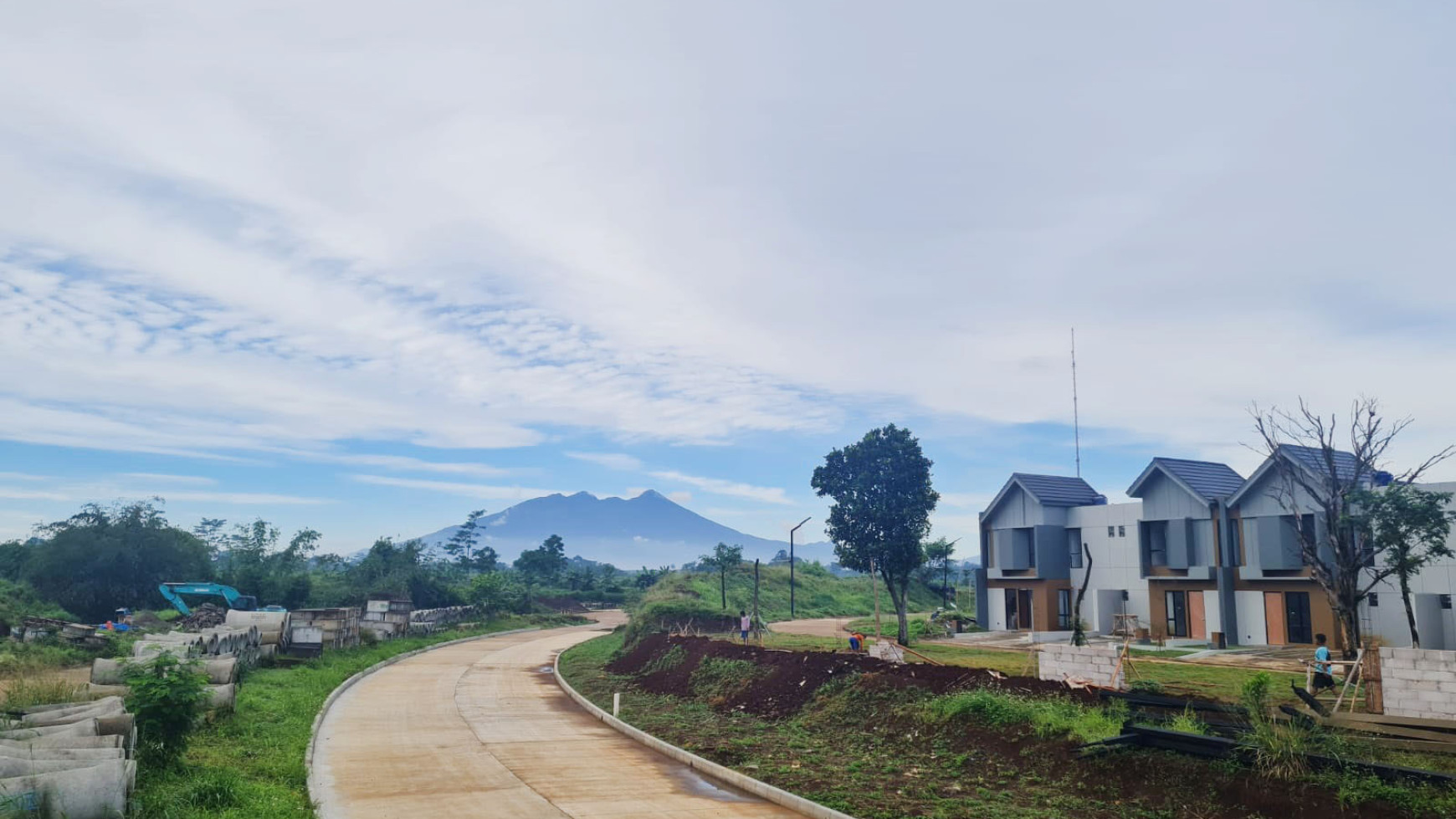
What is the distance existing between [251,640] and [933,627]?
107 feet

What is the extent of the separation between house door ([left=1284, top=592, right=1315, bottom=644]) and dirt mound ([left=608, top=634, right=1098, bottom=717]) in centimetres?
2273

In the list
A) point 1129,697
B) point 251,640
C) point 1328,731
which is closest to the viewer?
point 1328,731

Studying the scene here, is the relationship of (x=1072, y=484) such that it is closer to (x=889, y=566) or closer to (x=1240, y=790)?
(x=889, y=566)

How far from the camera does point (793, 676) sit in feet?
76.9

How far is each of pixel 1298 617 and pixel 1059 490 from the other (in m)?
13.4

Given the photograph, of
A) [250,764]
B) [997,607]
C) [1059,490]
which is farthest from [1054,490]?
[250,764]

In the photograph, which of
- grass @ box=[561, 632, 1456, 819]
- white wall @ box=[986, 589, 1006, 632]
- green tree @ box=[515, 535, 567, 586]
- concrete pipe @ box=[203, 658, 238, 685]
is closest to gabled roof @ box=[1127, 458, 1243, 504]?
white wall @ box=[986, 589, 1006, 632]

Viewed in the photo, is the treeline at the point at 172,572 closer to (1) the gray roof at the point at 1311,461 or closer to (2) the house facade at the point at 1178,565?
(2) the house facade at the point at 1178,565

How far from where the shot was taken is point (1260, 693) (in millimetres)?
14500

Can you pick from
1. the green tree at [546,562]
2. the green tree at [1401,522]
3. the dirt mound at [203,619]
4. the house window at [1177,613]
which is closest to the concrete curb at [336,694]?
the dirt mound at [203,619]

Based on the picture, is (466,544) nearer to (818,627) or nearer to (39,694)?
(818,627)

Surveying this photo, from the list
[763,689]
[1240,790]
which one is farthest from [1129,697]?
[763,689]

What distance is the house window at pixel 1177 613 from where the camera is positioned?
135 feet

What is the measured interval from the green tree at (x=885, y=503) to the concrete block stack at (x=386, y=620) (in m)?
21.5
